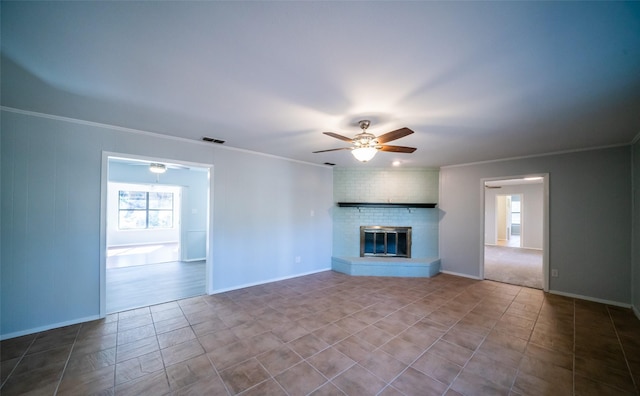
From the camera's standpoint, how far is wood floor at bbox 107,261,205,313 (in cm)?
354

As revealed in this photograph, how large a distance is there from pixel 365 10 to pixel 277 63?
0.69 metres

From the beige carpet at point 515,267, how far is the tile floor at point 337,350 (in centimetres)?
116

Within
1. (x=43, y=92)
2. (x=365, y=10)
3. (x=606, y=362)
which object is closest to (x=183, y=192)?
(x=43, y=92)

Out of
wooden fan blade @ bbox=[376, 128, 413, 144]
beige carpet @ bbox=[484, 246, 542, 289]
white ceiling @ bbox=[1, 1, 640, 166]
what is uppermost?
white ceiling @ bbox=[1, 1, 640, 166]

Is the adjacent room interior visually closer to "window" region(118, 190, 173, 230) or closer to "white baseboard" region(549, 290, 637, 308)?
"window" region(118, 190, 173, 230)

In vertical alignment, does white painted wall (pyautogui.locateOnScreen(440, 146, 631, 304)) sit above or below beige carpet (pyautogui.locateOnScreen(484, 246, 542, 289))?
above

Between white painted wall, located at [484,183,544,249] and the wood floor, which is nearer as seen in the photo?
the wood floor

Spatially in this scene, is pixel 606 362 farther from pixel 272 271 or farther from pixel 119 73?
pixel 119 73

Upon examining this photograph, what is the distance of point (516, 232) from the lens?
452 inches

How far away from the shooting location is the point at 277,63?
→ 5.42ft

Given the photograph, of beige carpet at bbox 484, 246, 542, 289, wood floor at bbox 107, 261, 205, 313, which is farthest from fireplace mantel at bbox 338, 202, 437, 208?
wood floor at bbox 107, 261, 205, 313

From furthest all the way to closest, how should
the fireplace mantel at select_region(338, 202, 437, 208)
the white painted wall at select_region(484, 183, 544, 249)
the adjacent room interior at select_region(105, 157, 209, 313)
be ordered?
the white painted wall at select_region(484, 183, 544, 249) → the fireplace mantel at select_region(338, 202, 437, 208) → the adjacent room interior at select_region(105, 157, 209, 313)

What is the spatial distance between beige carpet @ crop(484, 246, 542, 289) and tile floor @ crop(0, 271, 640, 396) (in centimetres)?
116

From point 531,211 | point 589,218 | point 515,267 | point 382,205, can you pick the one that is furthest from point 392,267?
point 531,211
